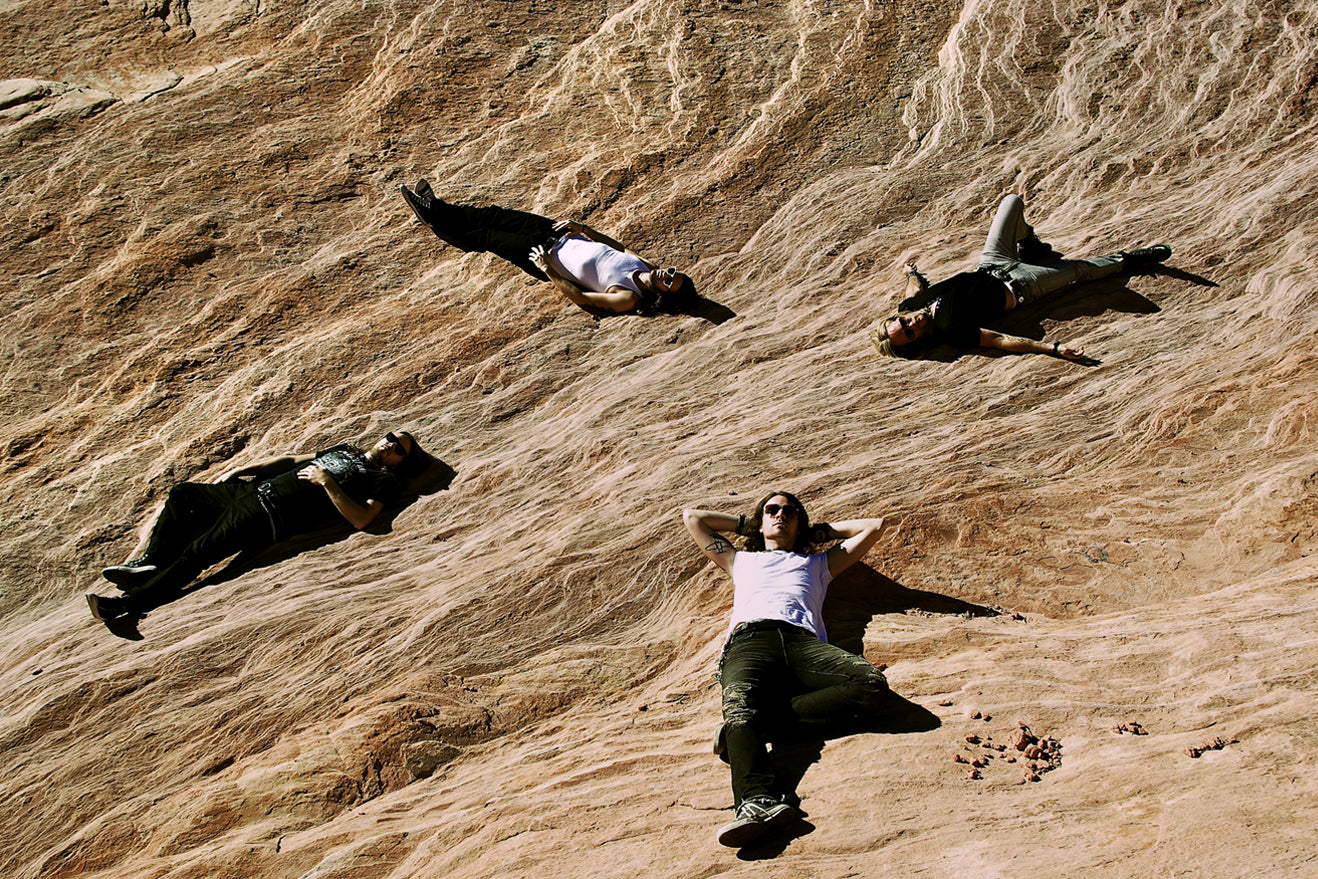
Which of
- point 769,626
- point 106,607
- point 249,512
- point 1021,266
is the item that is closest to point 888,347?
point 1021,266

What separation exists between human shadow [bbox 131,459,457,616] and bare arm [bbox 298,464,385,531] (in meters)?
0.19

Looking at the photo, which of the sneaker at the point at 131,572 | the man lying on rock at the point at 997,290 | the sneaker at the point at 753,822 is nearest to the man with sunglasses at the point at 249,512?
the sneaker at the point at 131,572

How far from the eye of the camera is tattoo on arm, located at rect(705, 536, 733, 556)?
523cm

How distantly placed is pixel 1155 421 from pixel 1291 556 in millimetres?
1188

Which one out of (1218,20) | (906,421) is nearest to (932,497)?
(906,421)

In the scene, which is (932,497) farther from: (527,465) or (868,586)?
(527,465)

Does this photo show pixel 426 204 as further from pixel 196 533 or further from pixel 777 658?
pixel 777 658

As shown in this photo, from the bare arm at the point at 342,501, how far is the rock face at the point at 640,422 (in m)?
0.21

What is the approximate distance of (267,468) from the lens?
6062mm

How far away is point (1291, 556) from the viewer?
16.8 ft

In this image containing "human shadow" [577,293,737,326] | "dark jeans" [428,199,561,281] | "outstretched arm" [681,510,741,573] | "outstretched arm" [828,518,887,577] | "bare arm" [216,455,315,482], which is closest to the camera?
"outstretched arm" [828,518,887,577]

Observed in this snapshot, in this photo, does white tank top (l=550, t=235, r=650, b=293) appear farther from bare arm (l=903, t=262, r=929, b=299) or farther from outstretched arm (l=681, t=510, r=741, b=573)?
outstretched arm (l=681, t=510, r=741, b=573)

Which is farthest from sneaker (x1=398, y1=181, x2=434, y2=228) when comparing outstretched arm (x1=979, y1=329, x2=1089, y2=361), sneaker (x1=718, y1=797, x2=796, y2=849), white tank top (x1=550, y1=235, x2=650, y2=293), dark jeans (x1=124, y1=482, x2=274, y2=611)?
sneaker (x1=718, y1=797, x2=796, y2=849)

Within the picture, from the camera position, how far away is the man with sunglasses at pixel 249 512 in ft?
18.7
